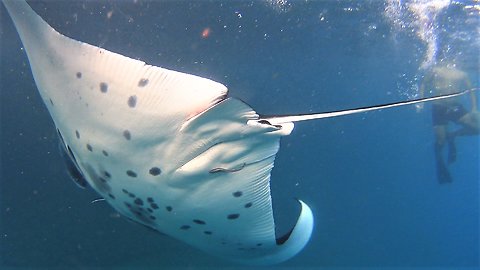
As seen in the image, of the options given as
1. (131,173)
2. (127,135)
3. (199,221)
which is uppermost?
(127,135)

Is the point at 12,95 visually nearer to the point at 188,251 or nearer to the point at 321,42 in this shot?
the point at 188,251

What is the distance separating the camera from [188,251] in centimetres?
1109

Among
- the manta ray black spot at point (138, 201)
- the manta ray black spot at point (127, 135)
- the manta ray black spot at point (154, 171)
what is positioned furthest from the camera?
the manta ray black spot at point (138, 201)

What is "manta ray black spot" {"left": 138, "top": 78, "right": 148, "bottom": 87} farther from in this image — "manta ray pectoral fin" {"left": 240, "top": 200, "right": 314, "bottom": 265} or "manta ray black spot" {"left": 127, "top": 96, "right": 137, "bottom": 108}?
"manta ray pectoral fin" {"left": 240, "top": 200, "right": 314, "bottom": 265}

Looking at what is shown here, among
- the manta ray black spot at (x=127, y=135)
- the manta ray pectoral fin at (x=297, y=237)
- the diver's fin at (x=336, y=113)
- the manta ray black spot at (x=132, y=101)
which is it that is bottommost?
the manta ray pectoral fin at (x=297, y=237)

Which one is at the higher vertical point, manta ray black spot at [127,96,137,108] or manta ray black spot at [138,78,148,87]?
manta ray black spot at [138,78,148,87]

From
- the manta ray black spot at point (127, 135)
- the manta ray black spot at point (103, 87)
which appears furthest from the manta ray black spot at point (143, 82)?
the manta ray black spot at point (127, 135)

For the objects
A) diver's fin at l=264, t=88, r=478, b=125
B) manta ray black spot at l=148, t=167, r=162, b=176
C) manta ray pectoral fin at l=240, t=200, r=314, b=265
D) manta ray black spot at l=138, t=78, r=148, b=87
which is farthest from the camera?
manta ray pectoral fin at l=240, t=200, r=314, b=265

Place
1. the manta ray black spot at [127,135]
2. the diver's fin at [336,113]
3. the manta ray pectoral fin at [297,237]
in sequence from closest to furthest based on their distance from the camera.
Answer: the diver's fin at [336,113] < the manta ray black spot at [127,135] < the manta ray pectoral fin at [297,237]

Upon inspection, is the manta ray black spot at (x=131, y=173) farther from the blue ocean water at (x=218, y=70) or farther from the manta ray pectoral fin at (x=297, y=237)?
the blue ocean water at (x=218, y=70)

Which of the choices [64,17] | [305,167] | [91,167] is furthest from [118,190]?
[305,167]

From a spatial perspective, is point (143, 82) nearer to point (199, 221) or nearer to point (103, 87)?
point (103, 87)

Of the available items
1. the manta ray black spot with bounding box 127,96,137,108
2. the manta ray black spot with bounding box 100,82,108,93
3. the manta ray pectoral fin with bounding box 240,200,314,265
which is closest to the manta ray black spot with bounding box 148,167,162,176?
the manta ray black spot with bounding box 127,96,137,108

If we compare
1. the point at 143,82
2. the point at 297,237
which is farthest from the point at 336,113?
the point at 297,237
